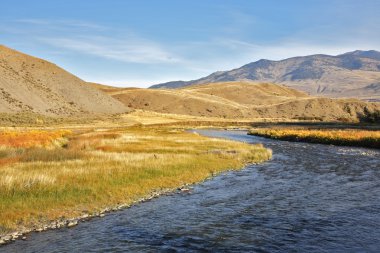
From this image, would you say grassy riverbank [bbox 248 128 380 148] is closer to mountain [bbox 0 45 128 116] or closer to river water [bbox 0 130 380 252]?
river water [bbox 0 130 380 252]

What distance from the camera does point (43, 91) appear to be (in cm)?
12100

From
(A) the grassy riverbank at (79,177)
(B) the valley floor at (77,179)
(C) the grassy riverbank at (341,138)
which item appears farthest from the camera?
(C) the grassy riverbank at (341,138)

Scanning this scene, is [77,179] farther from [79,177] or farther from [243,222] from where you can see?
[243,222]

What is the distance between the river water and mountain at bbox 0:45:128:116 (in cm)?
8637

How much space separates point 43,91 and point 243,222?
367 ft

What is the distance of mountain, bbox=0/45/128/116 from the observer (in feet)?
355

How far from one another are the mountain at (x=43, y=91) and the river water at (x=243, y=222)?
8637 cm

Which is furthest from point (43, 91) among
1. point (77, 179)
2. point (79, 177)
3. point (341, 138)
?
point (77, 179)

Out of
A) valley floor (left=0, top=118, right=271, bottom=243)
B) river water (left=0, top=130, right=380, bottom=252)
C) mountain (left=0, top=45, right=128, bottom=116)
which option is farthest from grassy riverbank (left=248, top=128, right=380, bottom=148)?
mountain (left=0, top=45, right=128, bottom=116)

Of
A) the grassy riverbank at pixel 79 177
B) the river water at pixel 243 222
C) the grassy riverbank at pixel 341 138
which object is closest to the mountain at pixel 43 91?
the grassy riverbank at pixel 341 138

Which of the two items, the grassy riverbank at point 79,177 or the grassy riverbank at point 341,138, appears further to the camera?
the grassy riverbank at point 341,138

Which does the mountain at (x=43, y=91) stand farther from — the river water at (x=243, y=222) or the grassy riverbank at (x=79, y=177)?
the river water at (x=243, y=222)

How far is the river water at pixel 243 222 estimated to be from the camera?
53.8 feet

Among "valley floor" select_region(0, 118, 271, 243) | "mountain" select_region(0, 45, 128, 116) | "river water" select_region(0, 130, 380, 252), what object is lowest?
"river water" select_region(0, 130, 380, 252)
